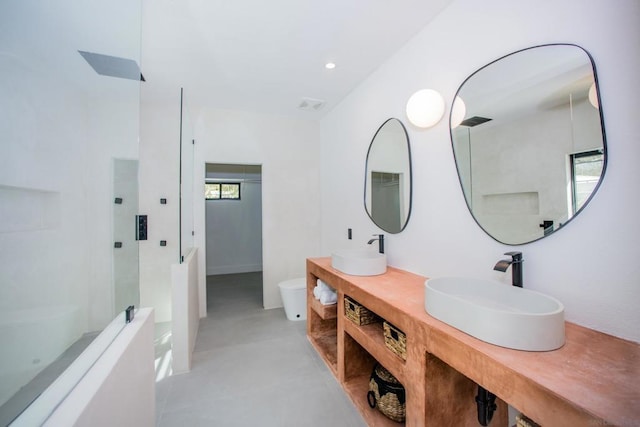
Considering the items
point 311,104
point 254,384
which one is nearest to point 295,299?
point 254,384

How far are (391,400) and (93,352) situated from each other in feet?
5.04

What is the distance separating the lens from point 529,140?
127cm

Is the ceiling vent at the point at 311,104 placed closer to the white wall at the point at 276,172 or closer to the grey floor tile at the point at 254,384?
the white wall at the point at 276,172

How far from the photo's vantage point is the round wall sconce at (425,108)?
5.64 feet

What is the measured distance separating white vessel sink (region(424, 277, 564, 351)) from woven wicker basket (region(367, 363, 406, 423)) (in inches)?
27.2

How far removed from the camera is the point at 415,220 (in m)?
1.96

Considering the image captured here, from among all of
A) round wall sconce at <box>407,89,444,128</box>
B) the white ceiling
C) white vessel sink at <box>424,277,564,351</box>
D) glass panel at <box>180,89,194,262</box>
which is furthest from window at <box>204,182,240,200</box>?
white vessel sink at <box>424,277,564,351</box>

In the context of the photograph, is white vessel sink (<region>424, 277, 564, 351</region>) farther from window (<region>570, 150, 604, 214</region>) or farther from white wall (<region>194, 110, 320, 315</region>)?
white wall (<region>194, 110, 320, 315</region>)

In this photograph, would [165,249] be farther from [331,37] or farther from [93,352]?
[331,37]

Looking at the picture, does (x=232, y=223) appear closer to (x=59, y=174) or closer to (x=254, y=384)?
(x=254, y=384)

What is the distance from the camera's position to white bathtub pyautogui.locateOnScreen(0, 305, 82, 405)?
761mm

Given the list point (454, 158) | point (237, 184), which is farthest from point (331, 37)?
point (237, 184)

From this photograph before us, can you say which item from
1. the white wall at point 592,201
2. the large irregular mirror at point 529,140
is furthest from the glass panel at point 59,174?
the large irregular mirror at point 529,140

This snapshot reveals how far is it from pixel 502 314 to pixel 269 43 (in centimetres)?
223
